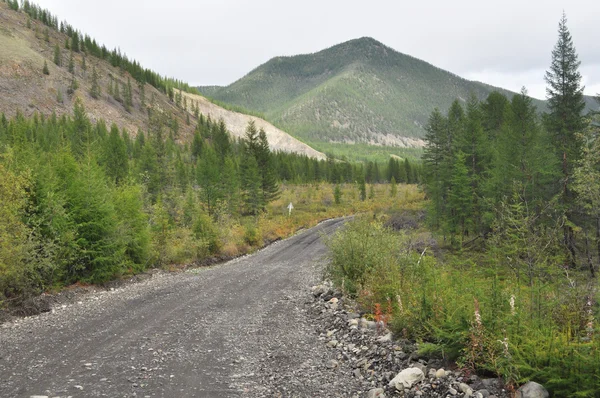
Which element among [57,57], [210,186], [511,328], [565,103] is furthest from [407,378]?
[57,57]

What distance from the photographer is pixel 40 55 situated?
118 meters

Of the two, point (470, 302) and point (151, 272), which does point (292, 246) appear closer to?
point (151, 272)

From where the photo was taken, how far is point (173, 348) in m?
9.11

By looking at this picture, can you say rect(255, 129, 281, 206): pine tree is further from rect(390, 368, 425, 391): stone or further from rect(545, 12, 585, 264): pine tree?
rect(390, 368, 425, 391): stone

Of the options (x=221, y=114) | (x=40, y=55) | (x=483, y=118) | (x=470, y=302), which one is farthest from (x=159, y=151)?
(x=221, y=114)

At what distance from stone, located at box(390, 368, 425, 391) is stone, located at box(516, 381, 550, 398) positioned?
5.06ft

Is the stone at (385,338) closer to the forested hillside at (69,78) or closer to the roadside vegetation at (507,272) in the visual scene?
the roadside vegetation at (507,272)

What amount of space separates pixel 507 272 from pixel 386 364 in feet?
14.4

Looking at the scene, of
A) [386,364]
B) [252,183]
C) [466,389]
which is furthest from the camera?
[252,183]

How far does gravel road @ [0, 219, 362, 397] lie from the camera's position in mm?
7121

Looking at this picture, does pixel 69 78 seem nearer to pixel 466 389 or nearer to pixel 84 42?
pixel 84 42

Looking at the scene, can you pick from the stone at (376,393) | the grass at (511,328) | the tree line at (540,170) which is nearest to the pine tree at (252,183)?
the tree line at (540,170)

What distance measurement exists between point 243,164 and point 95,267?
32.0m

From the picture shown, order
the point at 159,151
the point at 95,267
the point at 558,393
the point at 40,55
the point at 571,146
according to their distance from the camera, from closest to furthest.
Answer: the point at 558,393 < the point at 95,267 < the point at 571,146 < the point at 159,151 < the point at 40,55
